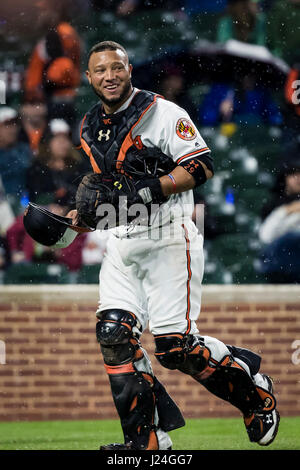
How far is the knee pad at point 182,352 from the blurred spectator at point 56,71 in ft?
13.8

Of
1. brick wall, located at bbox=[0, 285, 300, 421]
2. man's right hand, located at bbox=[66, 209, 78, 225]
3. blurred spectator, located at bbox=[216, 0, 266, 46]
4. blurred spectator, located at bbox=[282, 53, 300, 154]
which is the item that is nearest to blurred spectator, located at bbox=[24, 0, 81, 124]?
blurred spectator, located at bbox=[216, 0, 266, 46]

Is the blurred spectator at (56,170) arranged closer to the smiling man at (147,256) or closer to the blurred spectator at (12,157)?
the blurred spectator at (12,157)

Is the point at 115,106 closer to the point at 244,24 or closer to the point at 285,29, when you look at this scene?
the point at 244,24

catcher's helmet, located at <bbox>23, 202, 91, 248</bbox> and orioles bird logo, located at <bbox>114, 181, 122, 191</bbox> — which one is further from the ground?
orioles bird logo, located at <bbox>114, 181, 122, 191</bbox>

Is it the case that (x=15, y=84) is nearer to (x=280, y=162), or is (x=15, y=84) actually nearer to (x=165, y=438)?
(x=280, y=162)

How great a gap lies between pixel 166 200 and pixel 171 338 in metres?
0.73

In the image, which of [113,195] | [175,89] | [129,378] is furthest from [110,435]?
[175,89]

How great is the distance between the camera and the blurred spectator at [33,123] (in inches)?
309

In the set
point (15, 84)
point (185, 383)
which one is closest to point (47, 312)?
point (185, 383)

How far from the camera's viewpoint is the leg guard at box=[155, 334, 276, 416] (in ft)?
14.1

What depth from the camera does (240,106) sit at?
814 cm

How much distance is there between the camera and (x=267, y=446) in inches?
200

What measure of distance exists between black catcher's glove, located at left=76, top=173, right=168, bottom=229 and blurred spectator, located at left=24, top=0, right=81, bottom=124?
397 cm

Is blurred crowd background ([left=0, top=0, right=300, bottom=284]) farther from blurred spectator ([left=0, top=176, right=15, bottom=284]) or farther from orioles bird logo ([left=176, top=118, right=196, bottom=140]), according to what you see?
orioles bird logo ([left=176, top=118, right=196, bottom=140])
